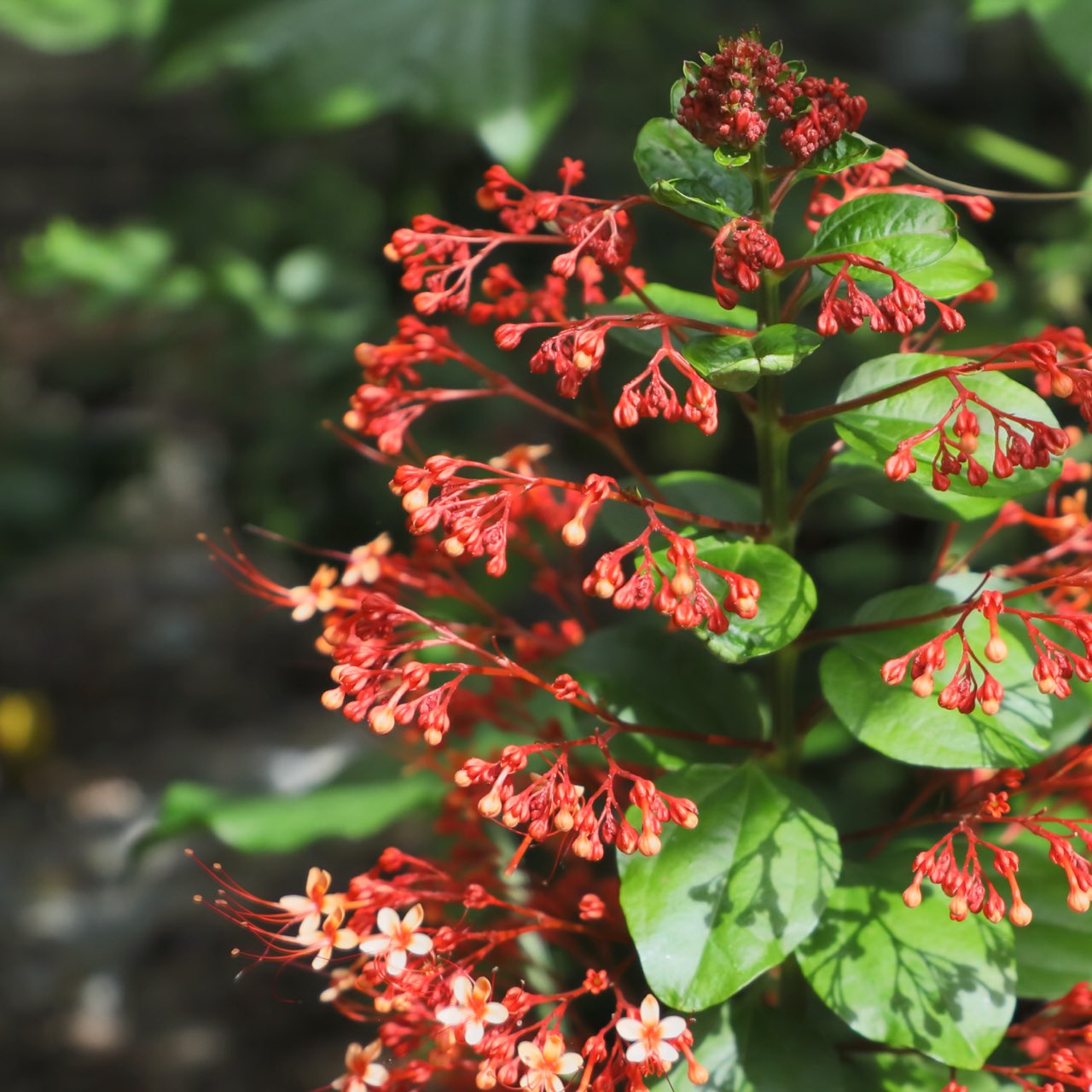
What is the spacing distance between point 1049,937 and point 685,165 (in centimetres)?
56

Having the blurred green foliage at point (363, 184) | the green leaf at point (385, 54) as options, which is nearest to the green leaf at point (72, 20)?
the blurred green foliage at point (363, 184)

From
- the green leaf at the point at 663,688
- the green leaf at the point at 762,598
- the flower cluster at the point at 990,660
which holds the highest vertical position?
the flower cluster at the point at 990,660

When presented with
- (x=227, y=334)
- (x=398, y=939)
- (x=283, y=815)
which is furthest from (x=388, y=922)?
(x=227, y=334)

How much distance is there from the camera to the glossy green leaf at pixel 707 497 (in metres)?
0.86

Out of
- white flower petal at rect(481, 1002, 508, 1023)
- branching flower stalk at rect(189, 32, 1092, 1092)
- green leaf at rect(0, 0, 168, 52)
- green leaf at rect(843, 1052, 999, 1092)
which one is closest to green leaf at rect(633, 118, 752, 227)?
branching flower stalk at rect(189, 32, 1092, 1092)

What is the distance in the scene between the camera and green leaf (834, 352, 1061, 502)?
70 centimetres

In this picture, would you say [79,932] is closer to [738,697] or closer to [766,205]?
[738,697]

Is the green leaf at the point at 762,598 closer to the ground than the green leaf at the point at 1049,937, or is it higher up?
higher up

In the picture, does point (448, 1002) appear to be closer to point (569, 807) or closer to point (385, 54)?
point (569, 807)

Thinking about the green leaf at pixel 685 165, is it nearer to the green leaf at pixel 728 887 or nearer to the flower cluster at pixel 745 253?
the flower cluster at pixel 745 253

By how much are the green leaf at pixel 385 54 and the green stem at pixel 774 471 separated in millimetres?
962

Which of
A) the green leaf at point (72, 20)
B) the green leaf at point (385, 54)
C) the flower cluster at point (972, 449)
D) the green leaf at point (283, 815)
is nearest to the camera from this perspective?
the flower cluster at point (972, 449)

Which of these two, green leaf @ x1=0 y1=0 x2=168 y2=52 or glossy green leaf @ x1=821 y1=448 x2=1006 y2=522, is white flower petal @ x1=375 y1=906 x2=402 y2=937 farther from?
green leaf @ x1=0 y1=0 x2=168 y2=52

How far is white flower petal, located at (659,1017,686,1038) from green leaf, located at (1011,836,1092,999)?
26 centimetres
